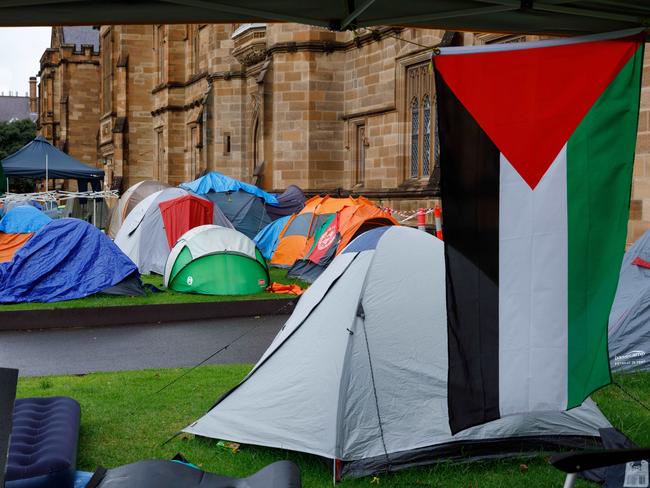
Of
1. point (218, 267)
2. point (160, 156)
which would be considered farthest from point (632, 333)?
point (160, 156)

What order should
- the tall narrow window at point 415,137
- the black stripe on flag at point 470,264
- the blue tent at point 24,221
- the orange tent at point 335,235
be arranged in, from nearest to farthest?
1. the black stripe on flag at point 470,264
2. the orange tent at point 335,235
3. the blue tent at point 24,221
4. the tall narrow window at point 415,137

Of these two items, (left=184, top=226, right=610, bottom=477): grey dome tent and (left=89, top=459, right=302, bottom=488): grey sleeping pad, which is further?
(left=184, top=226, right=610, bottom=477): grey dome tent

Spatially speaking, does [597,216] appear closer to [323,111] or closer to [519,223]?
[519,223]

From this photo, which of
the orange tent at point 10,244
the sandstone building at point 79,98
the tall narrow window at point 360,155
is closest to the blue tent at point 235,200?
the tall narrow window at point 360,155

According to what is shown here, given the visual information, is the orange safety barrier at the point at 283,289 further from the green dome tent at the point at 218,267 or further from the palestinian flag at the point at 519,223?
the palestinian flag at the point at 519,223

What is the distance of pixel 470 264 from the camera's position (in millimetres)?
4387

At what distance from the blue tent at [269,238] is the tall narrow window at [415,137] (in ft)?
12.6

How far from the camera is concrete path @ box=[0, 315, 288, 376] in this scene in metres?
10.7

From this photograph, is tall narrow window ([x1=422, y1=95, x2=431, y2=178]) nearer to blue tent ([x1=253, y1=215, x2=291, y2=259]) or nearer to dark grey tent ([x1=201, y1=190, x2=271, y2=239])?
blue tent ([x1=253, y1=215, x2=291, y2=259])

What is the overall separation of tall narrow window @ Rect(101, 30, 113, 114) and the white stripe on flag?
59106mm

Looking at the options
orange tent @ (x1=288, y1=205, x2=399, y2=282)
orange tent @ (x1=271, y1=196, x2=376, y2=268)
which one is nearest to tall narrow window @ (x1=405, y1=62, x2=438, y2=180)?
orange tent @ (x1=271, y1=196, x2=376, y2=268)

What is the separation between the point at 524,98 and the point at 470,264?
813 mm

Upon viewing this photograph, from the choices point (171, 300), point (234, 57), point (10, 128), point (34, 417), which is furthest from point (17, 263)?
point (10, 128)

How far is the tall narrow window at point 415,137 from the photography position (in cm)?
2434
